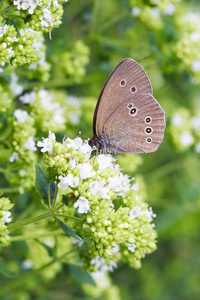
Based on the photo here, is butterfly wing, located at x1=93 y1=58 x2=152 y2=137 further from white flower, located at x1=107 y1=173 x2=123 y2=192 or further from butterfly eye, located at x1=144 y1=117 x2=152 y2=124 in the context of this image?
white flower, located at x1=107 y1=173 x2=123 y2=192

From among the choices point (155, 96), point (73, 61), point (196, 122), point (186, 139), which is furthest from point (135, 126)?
point (155, 96)

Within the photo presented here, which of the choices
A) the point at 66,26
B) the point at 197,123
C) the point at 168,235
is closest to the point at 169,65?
the point at 197,123

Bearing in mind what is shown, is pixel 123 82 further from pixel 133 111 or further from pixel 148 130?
pixel 148 130

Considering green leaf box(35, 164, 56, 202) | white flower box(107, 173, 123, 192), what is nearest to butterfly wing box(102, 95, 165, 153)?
white flower box(107, 173, 123, 192)

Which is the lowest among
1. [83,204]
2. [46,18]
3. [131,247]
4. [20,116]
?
[131,247]

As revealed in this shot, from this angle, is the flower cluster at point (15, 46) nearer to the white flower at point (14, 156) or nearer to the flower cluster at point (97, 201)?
the flower cluster at point (97, 201)

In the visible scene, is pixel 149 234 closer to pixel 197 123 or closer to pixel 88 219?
pixel 88 219

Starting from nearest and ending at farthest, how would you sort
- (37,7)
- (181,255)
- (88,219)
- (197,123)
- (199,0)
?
1. (88,219)
2. (37,7)
3. (197,123)
4. (181,255)
5. (199,0)

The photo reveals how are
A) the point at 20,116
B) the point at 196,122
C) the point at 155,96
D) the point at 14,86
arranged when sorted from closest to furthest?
1. the point at 20,116
2. the point at 14,86
3. the point at 196,122
4. the point at 155,96
